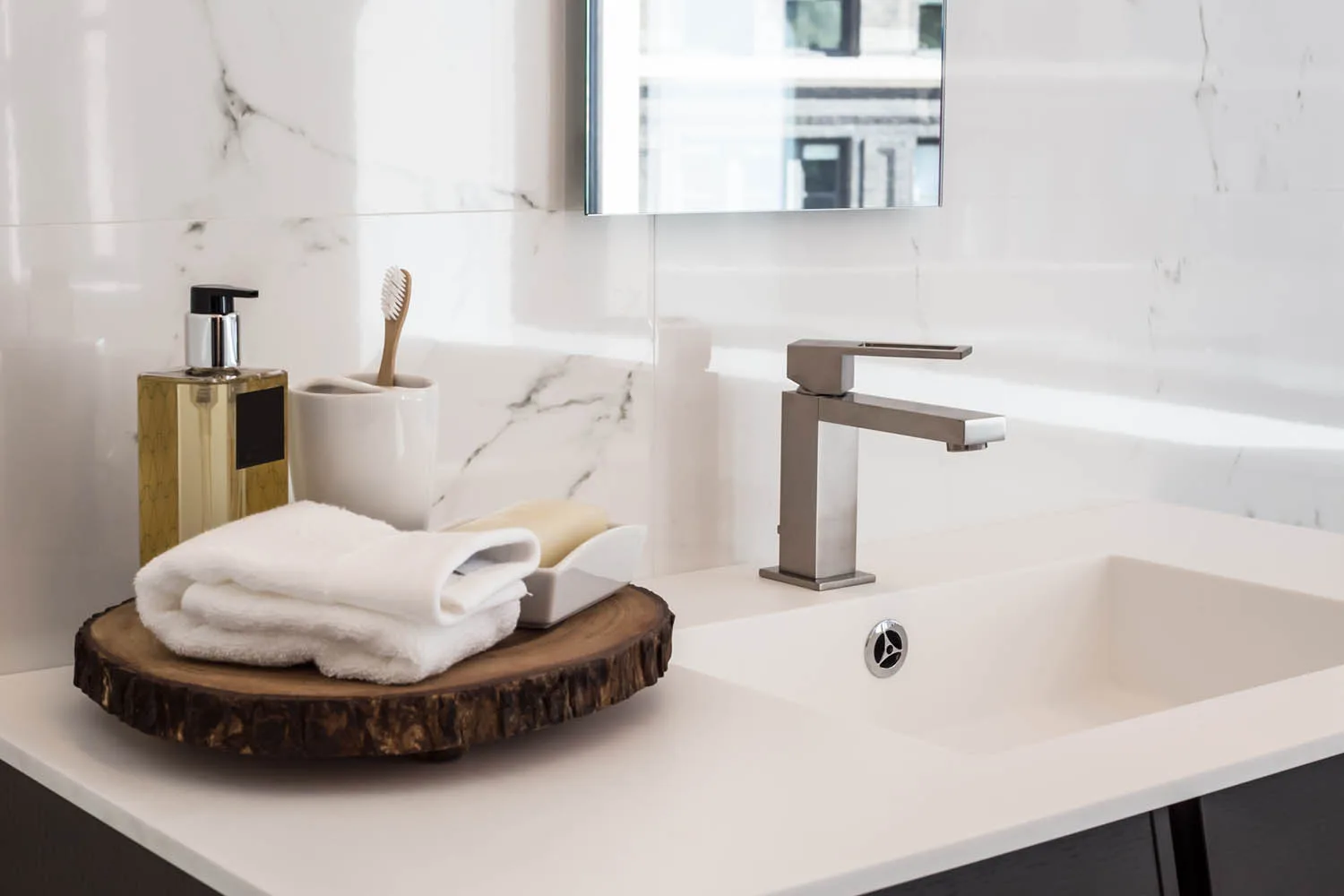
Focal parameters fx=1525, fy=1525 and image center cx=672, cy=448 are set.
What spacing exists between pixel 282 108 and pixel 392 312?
176mm

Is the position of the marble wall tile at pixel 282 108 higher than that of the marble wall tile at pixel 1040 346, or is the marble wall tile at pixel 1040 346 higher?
the marble wall tile at pixel 282 108

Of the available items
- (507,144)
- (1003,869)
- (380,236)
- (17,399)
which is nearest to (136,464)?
(17,399)

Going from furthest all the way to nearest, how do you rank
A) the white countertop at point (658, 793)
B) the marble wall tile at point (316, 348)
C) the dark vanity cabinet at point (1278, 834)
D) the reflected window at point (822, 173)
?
1. the reflected window at point (822, 173)
2. the marble wall tile at point (316, 348)
3. the dark vanity cabinet at point (1278, 834)
4. the white countertop at point (658, 793)

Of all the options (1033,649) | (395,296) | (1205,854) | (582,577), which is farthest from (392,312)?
A: (1033,649)

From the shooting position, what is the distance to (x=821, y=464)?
128cm

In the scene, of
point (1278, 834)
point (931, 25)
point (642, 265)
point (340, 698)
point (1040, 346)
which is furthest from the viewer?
point (1040, 346)

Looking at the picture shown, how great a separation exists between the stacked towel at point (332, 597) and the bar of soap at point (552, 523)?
0.09 m

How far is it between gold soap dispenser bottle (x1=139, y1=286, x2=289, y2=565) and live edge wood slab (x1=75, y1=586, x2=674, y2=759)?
0.08 meters

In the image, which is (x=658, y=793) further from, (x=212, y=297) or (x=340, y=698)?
(x=212, y=297)

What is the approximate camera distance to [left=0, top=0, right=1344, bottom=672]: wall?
989mm

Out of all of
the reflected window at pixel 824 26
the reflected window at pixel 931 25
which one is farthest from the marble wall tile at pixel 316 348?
the reflected window at pixel 931 25

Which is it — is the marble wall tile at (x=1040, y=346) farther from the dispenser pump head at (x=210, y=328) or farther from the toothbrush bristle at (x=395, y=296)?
the dispenser pump head at (x=210, y=328)

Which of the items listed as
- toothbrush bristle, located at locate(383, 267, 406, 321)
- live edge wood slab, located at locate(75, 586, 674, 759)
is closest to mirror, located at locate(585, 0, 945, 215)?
toothbrush bristle, located at locate(383, 267, 406, 321)

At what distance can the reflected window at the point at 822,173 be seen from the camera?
1.31 meters
